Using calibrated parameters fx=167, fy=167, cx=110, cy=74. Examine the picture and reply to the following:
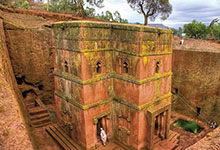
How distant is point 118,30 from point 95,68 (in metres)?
2.22

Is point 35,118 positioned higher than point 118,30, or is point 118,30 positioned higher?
point 118,30

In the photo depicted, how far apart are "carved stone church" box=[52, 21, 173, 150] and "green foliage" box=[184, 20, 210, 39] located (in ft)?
91.3

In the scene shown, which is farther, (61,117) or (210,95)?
(210,95)

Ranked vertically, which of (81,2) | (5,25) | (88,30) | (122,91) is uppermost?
(81,2)

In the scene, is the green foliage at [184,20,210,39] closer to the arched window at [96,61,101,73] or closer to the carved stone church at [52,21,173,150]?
the carved stone church at [52,21,173,150]

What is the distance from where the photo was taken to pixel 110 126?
377 inches

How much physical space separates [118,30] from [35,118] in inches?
325

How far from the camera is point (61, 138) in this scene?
9703 mm

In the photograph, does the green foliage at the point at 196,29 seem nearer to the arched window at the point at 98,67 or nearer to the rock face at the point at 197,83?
the rock face at the point at 197,83

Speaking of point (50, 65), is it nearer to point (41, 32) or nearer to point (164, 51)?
point (41, 32)

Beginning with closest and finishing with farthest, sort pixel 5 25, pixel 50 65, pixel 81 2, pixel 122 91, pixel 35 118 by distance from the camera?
pixel 122 91 < pixel 35 118 < pixel 5 25 < pixel 50 65 < pixel 81 2

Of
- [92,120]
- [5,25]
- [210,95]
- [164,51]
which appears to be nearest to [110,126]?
[92,120]

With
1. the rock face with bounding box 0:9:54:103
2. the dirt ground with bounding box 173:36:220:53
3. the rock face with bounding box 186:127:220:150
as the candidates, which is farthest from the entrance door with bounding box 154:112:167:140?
the rock face with bounding box 0:9:54:103

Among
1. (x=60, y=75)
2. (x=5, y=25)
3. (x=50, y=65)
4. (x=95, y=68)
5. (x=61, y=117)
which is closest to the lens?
(x=95, y=68)
